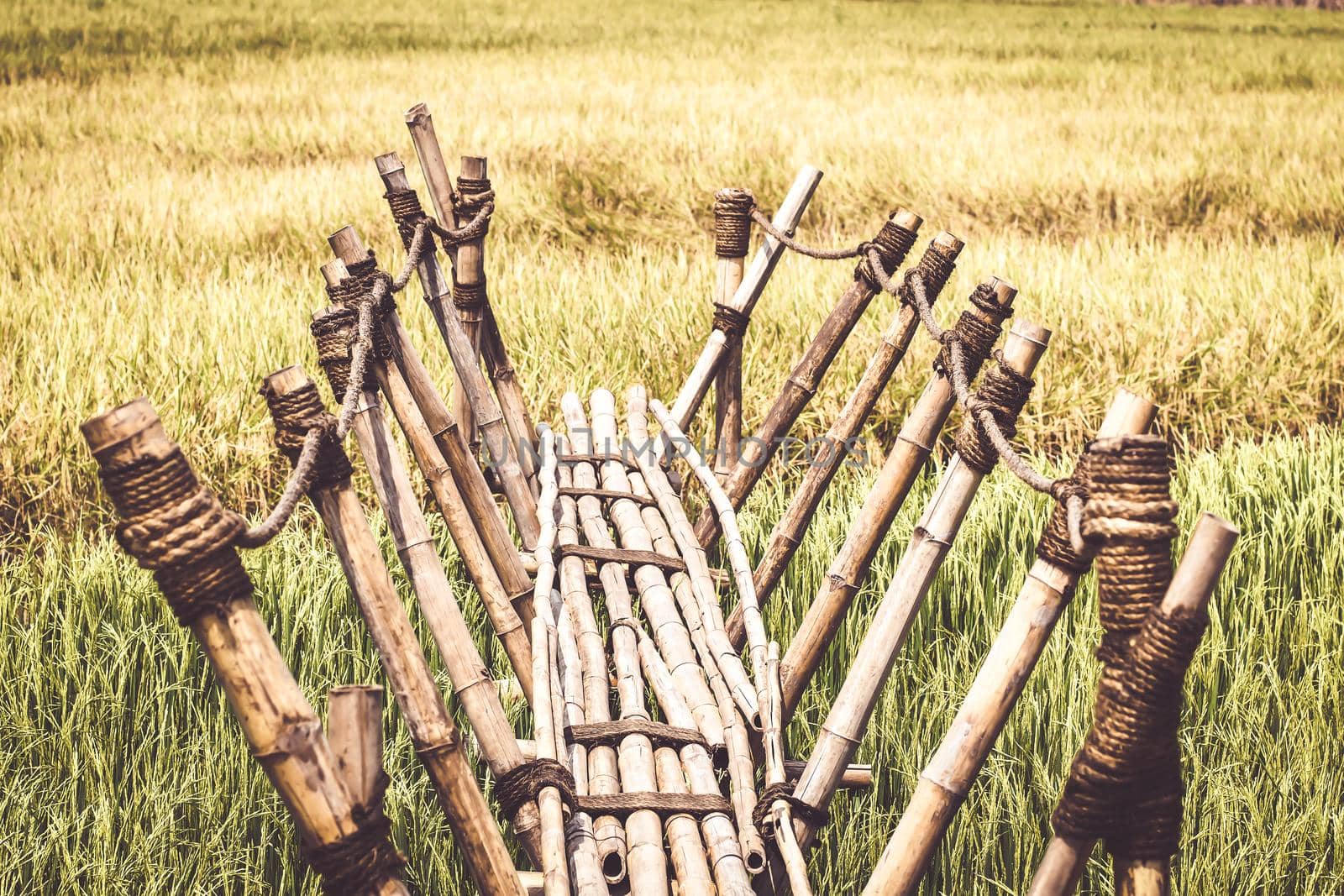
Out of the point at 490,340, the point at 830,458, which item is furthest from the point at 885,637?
the point at 490,340

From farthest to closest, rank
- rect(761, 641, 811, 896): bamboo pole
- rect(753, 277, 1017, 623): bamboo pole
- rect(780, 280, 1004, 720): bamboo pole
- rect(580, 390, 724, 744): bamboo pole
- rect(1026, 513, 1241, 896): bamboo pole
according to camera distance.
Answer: rect(753, 277, 1017, 623): bamboo pole → rect(580, 390, 724, 744): bamboo pole → rect(780, 280, 1004, 720): bamboo pole → rect(761, 641, 811, 896): bamboo pole → rect(1026, 513, 1241, 896): bamboo pole

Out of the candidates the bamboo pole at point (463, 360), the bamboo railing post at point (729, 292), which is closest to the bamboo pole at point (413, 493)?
the bamboo pole at point (463, 360)

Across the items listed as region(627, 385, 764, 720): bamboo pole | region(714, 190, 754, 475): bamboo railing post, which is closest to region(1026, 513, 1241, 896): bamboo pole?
region(627, 385, 764, 720): bamboo pole

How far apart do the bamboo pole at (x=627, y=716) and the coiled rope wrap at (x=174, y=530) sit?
60cm

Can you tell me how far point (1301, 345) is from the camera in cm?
290

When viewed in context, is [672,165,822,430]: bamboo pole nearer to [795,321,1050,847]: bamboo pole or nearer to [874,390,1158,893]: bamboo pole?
[795,321,1050,847]: bamboo pole

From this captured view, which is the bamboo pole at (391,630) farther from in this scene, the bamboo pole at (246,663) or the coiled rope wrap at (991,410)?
the coiled rope wrap at (991,410)

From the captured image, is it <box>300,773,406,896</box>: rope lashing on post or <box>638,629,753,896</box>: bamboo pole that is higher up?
<box>300,773,406,896</box>: rope lashing on post

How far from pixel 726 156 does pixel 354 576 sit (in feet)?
13.7

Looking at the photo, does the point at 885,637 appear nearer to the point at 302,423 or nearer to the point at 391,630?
the point at 391,630

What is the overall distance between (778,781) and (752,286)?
108cm

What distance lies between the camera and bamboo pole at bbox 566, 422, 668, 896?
47.3 inches

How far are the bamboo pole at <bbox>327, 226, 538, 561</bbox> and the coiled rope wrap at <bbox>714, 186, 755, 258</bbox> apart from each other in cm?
69

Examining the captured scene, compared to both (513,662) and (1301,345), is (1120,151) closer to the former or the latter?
(1301,345)
